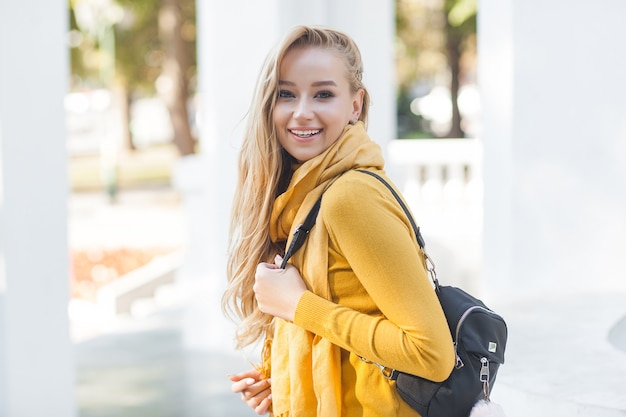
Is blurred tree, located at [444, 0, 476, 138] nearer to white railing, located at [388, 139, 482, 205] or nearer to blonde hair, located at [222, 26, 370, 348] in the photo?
white railing, located at [388, 139, 482, 205]

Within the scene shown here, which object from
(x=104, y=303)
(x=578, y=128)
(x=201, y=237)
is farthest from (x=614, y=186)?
(x=104, y=303)

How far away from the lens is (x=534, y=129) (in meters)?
4.68

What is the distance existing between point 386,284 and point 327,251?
18 cm

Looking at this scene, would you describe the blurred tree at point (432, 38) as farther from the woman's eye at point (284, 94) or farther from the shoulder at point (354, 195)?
the shoulder at point (354, 195)

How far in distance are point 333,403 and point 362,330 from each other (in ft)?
0.65

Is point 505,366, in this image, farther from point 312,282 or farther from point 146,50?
point 146,50

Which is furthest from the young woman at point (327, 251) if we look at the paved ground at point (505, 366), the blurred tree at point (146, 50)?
the blurred tree at point (146, 50)

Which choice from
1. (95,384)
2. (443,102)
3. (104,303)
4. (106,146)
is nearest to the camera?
(95,384)

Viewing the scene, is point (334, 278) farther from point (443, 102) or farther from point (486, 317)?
point (443, 102)

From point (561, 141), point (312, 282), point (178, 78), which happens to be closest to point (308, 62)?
point (312, 282)

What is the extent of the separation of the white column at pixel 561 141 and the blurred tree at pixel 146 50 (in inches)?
604

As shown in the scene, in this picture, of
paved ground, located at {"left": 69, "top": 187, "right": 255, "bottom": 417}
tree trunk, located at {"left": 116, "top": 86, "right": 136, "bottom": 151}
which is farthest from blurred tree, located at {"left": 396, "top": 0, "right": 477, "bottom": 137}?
paved ground, located at {"left": 69, "top": 187, "right": 255, "bottom": 417}

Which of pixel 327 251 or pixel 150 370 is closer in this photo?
pixel 327 251

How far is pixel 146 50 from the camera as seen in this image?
27250 mm
